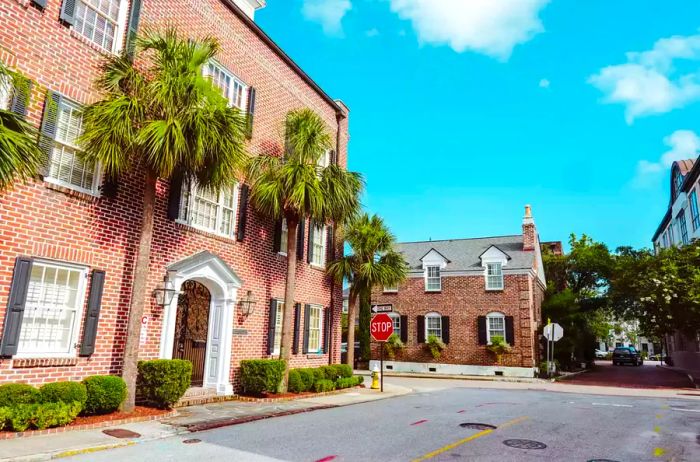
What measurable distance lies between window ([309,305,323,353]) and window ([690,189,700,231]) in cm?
2998

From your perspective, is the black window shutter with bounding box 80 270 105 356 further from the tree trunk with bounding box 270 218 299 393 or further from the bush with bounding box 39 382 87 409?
the tree trunk with bounding box 270 218 299 393

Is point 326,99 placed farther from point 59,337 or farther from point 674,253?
point 674,253

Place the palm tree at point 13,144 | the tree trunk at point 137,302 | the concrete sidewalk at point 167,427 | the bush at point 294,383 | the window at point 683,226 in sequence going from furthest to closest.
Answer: the window at point 683,226 → the bush at point 294,383 → the tree trunk at point 137,302 → the concrete sidewalk at point 167,427 → the palm tree at point 13,144

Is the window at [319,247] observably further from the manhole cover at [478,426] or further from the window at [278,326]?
the manhole cover at [478,426]

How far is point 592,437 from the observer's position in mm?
8914

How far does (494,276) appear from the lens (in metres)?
29.2

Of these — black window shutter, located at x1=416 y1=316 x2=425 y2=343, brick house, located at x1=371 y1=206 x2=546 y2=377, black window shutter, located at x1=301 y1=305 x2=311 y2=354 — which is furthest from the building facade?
black window shutter, located at x1=301 y1=305 x2=311 y2=354

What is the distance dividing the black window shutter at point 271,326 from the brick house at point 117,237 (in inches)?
1.2

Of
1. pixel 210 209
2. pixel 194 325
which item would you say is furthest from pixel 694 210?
pixel 194 325

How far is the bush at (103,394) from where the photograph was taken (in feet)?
29.0

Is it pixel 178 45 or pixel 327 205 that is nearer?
pixel 178 45

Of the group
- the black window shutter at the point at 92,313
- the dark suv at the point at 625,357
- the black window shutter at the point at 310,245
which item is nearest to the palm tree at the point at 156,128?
the black window shutter at the point at 92,313

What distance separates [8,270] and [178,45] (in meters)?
5.41

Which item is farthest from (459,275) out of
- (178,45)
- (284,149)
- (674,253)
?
(178,45)
